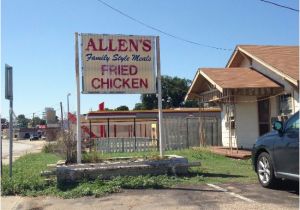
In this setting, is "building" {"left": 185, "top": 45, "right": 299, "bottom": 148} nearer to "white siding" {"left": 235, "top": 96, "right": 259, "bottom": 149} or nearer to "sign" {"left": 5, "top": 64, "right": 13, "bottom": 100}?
"white siding" {"left": 235, "top": 96, "right": 259, "bottom": 149}

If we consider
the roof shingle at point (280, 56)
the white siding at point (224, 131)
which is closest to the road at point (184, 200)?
the roof shingle at point (280, 56)

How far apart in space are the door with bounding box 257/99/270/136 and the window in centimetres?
85

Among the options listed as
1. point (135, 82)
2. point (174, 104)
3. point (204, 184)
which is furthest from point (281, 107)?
point (174, 104)

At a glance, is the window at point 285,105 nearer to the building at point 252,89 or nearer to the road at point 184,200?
the building at point 252,89

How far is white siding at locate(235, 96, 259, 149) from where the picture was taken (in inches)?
786

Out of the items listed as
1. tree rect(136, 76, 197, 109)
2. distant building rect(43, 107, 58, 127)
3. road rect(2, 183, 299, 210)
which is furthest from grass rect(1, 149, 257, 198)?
tree rect(136, 76, 197, 109)

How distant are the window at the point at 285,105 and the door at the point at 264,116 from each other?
0.85 metres

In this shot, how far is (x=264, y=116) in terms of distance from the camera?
65.0 feet

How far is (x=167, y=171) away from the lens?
40.4ft

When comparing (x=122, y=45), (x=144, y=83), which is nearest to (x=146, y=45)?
(x=122, y=45)

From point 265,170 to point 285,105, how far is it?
8.76 meters

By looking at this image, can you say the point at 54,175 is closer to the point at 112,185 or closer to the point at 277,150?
the point at 112,185

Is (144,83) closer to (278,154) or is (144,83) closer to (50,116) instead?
(278,154)

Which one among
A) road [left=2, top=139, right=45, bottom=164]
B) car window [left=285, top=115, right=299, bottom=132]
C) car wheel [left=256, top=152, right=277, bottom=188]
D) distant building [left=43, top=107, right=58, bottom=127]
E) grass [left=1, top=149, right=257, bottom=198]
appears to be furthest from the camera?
distant building [left=43, top=107, right=58, bottom=127]
